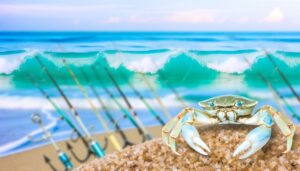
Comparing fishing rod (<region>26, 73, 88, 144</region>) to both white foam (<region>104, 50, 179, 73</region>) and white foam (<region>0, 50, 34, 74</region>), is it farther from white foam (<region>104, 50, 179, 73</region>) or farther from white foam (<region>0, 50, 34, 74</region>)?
white foam (<region>104, 50, 179, 73</region>)

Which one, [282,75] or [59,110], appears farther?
[282,75]

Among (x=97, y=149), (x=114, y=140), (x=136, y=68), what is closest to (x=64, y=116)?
(x=114, y=140)

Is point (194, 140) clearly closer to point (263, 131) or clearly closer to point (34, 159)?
point (263, 131)

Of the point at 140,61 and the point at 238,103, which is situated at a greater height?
the point at 140,61

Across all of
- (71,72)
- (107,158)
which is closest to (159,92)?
(71,72)

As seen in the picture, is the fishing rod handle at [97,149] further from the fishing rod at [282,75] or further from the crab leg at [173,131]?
the fishing rod at [282,75]

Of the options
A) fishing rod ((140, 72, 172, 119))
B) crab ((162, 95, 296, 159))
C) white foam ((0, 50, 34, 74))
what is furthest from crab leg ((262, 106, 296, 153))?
white foam ((0, 50, 34, 74))

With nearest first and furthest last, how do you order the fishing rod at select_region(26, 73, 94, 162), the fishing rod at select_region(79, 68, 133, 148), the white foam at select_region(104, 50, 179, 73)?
the fishing rod at select_region(26, 73, 94, 162) → the fishing rod at select_region(79, 68, 133, 148) → the white foam at select_region(104, 50, 179, 73)

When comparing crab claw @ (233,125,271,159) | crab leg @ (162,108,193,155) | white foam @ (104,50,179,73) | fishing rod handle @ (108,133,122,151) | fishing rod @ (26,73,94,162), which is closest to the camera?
crab claw @ (233,125,271,159)

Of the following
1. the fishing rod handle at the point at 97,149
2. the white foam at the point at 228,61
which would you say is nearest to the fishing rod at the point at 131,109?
the fishing rod handle at the point at 97,149
